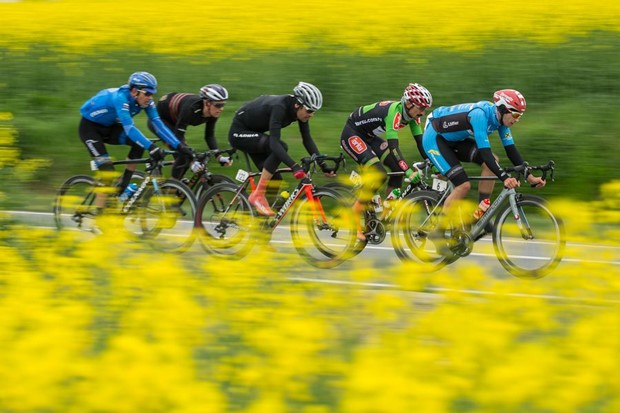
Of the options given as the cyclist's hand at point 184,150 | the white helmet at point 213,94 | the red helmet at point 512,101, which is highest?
the red helmet at point 512,101

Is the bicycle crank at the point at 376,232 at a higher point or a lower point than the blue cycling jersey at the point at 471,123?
lower

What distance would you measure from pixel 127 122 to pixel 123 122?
44mm

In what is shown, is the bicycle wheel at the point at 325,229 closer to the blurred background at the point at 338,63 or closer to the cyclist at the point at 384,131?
the cyclist at the point at 384,131

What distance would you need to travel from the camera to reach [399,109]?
448 inches

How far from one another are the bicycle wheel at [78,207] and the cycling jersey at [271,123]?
5.32ft

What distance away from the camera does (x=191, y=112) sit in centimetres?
1227

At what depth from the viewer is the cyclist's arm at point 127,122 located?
1159 centimetres

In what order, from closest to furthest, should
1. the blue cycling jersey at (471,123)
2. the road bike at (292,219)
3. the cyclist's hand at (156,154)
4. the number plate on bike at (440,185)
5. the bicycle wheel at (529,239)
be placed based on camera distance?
the bicycle wheel at (529,239) < the blue cycling jersey at (471,123) < the road bike at (292,219) < the number plate on bike at (440,185) < the cyclist's hand at (156,154)

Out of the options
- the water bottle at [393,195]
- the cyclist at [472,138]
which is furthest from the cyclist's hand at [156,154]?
the cyclist at [472,138]

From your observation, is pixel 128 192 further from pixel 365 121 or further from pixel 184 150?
pixel 365 121

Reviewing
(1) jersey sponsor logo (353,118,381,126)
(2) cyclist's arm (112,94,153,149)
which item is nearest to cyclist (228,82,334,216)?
(1) jersey sponsor logo (353,118,381,126)

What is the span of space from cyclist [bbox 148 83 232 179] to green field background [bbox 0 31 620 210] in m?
2.61

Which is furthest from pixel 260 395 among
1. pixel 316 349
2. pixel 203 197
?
pixel 203 197

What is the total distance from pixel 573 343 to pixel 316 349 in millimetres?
1211
